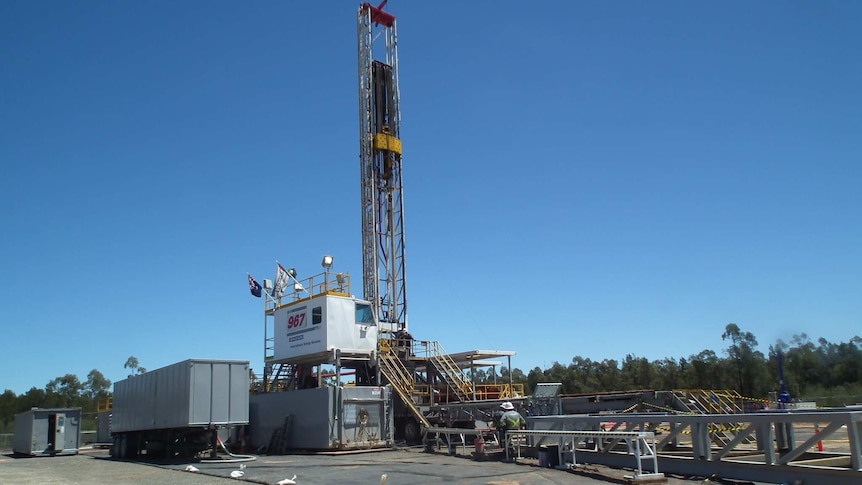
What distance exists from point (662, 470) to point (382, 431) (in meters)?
13.0

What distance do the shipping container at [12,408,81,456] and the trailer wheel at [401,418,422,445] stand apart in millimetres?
16053

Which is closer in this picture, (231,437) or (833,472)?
(833,472)

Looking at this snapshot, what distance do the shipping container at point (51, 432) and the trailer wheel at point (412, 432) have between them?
52.7 ft

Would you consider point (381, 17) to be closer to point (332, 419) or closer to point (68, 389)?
point (332, 419)

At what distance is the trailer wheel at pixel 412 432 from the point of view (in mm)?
26203

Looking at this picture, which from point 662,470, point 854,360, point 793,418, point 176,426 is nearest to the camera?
point 793,418

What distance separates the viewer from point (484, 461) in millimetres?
17703

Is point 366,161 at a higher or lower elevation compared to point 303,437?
higher


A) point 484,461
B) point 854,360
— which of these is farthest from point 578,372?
point 484,461

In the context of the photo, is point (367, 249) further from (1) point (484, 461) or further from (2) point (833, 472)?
(2) point (833, 472)

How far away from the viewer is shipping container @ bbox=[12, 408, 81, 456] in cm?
3028

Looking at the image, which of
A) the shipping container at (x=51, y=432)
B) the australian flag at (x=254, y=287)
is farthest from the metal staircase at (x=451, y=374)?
the shipping container at (x=51, y=432)

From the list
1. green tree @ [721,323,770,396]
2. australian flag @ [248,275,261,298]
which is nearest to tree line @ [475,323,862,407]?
green tree @ [721,323,770,396]

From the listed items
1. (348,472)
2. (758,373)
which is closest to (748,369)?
(758,373)
